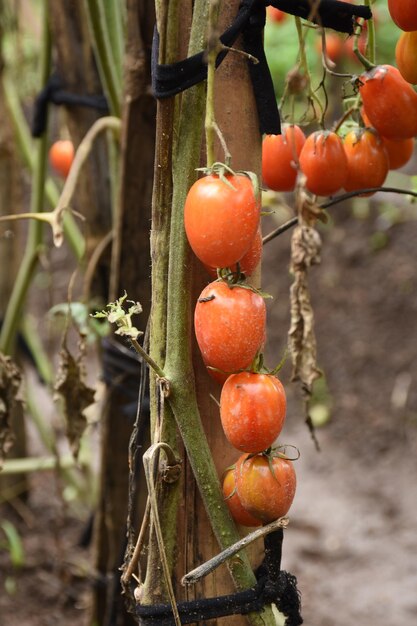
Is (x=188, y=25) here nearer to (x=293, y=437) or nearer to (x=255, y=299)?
(x=255, y=299)

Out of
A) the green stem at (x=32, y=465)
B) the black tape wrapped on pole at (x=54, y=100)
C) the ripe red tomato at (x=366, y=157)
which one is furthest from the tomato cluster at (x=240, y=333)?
the green stem at (x=32, y=465)

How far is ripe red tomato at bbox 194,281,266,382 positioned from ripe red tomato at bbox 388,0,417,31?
0.94ft

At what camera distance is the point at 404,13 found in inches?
27.3

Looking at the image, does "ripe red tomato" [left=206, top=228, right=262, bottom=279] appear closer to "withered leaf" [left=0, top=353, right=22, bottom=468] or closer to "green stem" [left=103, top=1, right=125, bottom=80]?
"withered leaf" [left=0, top=353, right=22, bottom=468]

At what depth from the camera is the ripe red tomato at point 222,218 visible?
583 millimetres

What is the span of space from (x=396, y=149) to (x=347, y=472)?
1.98 m

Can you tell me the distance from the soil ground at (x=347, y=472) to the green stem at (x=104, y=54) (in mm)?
841

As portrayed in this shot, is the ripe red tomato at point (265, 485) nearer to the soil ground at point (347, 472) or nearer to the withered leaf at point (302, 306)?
the withered leaf at point (302, 306)

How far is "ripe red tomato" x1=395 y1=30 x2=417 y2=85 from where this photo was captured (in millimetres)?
744

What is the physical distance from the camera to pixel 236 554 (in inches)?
28.0

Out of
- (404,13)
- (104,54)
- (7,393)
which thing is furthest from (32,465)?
(404,13)

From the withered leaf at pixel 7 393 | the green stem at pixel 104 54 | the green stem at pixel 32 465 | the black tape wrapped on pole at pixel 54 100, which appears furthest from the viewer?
the green stem at pixel 32 465

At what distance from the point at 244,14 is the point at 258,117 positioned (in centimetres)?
10

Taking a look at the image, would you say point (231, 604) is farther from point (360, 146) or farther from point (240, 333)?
point (360, 146)
